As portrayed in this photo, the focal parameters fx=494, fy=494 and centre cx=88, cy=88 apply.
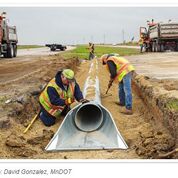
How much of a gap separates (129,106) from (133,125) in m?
1.10

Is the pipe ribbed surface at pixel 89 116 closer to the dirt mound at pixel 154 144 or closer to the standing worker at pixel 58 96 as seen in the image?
the standing worker at pixel 58 96

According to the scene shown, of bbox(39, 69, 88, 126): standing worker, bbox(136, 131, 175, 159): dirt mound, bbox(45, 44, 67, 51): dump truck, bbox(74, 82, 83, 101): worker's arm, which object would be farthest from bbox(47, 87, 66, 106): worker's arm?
bbox(45, 44, 67, 51): dump truck

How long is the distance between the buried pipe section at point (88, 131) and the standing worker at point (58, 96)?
0.35 meters

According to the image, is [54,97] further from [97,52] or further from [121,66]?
[97,52]

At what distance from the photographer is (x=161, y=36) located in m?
35.1

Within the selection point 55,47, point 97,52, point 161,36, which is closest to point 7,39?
point 161,36

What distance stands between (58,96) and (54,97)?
15 cm

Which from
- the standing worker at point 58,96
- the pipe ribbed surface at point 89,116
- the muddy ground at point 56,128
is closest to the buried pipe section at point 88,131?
the pipe ribbed surface at point 89,116

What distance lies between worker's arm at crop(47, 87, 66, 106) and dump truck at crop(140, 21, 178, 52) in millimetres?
25682

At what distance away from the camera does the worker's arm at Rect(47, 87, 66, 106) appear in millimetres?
10016

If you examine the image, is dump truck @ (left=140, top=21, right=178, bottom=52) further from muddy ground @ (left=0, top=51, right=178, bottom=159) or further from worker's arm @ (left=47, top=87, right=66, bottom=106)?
worker's arm @ (left=47, top=87, right=66, bottom=106)

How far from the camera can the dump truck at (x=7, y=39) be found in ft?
94.8
